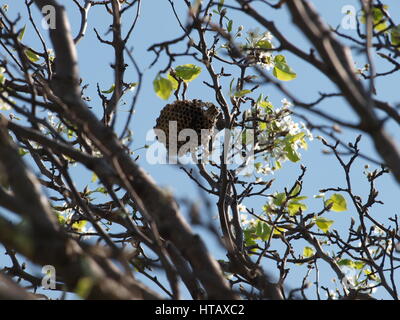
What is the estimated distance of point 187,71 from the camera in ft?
12.6

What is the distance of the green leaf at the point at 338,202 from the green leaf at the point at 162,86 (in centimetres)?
188

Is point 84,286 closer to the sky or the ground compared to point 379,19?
closer to the ground

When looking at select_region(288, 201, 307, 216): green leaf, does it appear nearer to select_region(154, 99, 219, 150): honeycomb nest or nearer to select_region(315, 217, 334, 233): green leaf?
select_region(315, 217, 334, 233): green leaf

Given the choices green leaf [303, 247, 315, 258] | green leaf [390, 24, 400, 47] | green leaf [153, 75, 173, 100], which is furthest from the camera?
green leaf [303, 247, 315, 258]

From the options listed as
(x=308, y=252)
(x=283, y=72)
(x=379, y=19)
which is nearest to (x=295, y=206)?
(x=308, y=252)

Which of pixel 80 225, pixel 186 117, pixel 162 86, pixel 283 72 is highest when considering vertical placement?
pixel 283 72

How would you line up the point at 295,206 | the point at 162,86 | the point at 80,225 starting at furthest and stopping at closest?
the point at 80,225
the point at 295,206
the point at 162,86

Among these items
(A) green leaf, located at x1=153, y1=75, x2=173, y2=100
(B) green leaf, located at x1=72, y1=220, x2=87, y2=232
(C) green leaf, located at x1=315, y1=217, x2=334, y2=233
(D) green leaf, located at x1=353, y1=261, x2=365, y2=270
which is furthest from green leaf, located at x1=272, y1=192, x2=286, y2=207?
(A) green leaf, located at x1=153, y1=75, x2=173, y2=100

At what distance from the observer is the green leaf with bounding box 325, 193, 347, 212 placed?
411cm

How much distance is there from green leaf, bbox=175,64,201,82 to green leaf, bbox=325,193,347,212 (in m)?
1.33

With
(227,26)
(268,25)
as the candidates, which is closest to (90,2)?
(227,26)

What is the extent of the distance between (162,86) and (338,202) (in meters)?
1.94

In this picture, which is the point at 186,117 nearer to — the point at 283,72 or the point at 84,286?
the point at 283,72
